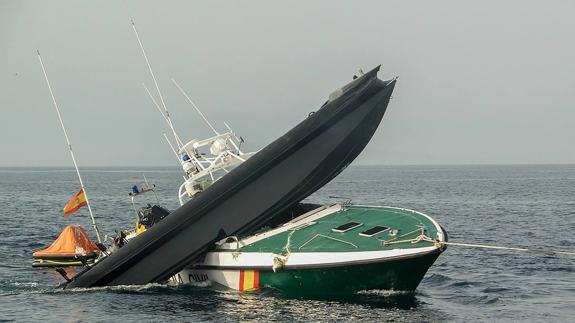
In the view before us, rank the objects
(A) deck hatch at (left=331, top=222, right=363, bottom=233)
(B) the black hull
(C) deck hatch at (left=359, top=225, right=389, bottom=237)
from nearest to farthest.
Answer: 1. (C) deck hatch at (left=359, top=225, right=389, bottom=237)
2. (A) deck hatch at (left=331, top=222, right=363, bottom=233)
3. (B) the black hull

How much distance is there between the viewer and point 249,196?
26922mm

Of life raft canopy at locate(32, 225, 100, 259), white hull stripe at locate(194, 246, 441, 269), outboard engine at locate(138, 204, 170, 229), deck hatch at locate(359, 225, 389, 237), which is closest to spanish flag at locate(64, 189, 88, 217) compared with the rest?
life raft canopy at locate(32, 225, 100, 259)

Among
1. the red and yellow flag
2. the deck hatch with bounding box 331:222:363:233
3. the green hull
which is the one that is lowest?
the green hull

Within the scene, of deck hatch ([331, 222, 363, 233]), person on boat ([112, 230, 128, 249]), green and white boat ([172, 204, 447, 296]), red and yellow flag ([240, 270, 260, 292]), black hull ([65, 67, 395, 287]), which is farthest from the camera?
person on boat ([112, 230, 128, 249])

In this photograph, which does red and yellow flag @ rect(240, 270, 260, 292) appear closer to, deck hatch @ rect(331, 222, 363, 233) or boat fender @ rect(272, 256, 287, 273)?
boat fender @ rect(272, 256, 287, 273)

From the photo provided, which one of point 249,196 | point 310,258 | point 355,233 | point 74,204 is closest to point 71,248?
point 74,204

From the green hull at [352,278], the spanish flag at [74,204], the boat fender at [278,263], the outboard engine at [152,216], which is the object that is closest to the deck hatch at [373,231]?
the green hull at [352,278]

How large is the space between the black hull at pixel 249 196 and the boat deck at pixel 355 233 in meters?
1.34

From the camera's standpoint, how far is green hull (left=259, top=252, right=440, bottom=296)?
23688 mm

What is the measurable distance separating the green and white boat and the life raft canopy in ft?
27.7

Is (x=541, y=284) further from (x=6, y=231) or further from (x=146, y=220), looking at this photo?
(x=6, y=231)

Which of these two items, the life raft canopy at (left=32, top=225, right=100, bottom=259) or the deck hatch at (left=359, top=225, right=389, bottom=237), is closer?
the deck hatch at (left=359, top=225, right=389, bottom=237)

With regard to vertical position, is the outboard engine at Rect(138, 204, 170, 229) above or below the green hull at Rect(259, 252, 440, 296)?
above

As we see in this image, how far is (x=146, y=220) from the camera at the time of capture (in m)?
29.4
